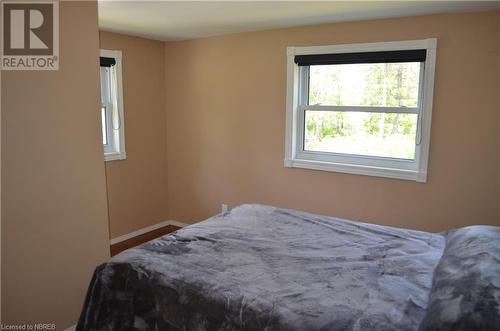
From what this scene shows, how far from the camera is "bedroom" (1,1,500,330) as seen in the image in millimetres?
2150

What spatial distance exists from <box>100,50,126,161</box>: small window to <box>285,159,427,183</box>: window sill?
179 cm

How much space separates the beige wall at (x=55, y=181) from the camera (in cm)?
204

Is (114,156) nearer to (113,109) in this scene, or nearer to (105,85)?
(113,109)

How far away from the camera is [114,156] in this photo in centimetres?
401

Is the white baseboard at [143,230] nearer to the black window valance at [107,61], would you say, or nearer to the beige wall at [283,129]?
the beige wall at [283,129]

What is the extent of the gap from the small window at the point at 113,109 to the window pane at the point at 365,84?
1964 mm

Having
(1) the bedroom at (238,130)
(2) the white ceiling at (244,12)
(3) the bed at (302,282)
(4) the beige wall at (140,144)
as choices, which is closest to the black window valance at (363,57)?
(1) the bedroom at (238,130)

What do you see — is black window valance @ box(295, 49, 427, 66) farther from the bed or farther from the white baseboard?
the white baseboard

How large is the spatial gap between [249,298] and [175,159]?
3.20 m

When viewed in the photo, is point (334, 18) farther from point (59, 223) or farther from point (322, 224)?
point (59, 223)

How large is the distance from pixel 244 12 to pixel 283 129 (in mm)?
1192

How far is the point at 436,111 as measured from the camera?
9.82ft

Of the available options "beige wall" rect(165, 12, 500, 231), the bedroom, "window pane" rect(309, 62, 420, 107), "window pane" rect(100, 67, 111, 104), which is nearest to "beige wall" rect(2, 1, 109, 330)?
the bedroom

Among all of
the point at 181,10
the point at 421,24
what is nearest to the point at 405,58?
the point at 421,24
